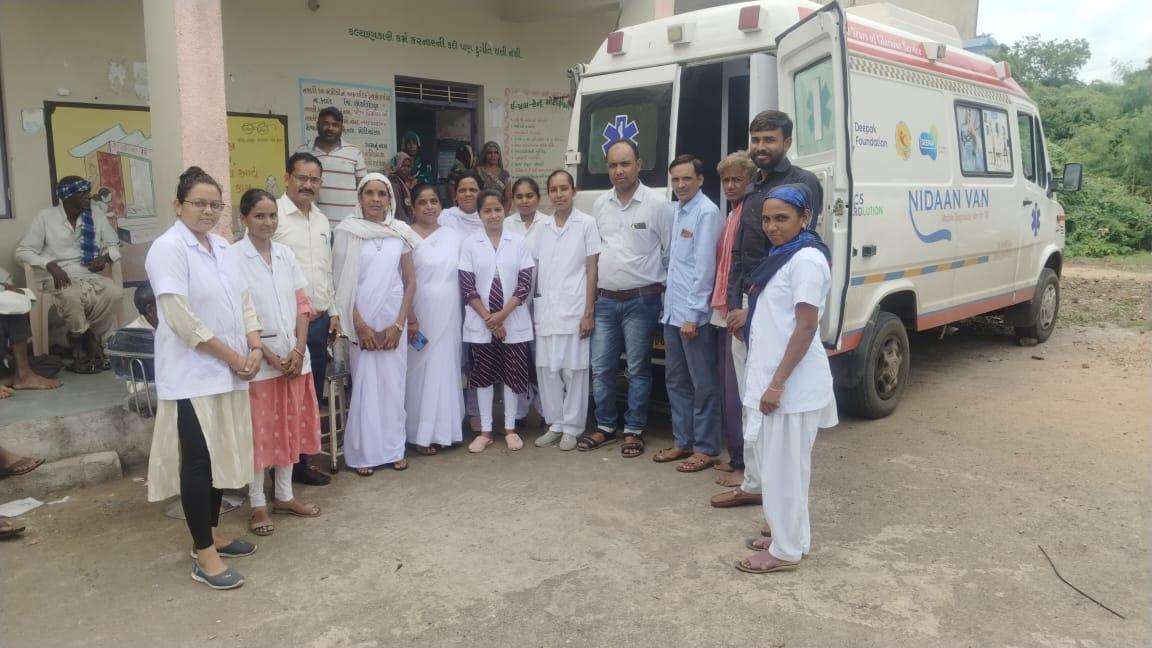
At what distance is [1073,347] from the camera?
25.5 ft

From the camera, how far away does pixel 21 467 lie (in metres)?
4.10

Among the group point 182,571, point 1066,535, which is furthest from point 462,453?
point 1066,535

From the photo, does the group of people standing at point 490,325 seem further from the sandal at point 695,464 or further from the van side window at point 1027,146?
the van side window at point 1027,146

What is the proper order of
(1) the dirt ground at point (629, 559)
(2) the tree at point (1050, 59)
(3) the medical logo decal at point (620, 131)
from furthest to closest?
(2) the tree at point (1050, 59) < (3) the medical logo decal at point (620, 131) < (1) the dirt ground at point (629, 559)

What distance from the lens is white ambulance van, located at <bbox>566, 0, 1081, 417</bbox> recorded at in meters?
4.28

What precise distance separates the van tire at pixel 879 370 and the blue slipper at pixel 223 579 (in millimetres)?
3565

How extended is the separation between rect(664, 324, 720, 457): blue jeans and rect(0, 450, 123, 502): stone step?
3023 millimetres

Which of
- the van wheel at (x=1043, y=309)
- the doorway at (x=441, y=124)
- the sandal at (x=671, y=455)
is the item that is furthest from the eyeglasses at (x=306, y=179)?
the van wheel at (x=1043, y=309)

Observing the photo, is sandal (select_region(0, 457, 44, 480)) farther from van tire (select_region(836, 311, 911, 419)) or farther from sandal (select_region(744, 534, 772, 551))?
van tire (select_region(836, 311, 911, 419))

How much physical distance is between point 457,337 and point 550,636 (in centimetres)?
234

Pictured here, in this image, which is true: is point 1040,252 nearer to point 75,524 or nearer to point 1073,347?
point 1073,347

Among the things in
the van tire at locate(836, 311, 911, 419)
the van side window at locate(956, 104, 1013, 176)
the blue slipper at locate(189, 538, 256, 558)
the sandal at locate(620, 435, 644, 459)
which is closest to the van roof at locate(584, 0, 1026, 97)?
the van side window at locate(956, 104, 1013, 176)

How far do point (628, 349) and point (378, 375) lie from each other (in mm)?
1405

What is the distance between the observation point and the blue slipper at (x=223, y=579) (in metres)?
3.16
